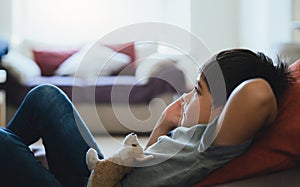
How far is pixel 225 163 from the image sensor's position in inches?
40.1

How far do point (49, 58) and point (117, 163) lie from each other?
323 centimetres

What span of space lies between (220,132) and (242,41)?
3.86 metres

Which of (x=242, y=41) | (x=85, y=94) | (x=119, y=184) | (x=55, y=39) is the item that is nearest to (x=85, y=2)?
(x=55, y=39)

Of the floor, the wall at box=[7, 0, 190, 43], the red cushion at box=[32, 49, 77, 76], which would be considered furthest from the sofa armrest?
the wall at box=[7, 0, 190, 43]

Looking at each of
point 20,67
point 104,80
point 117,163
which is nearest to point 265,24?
point 104,80

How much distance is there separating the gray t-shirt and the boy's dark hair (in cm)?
9

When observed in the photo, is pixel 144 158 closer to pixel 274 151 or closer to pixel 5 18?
pixel 274 151

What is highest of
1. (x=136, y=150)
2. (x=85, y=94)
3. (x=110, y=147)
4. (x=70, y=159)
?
(x=136, y=150)

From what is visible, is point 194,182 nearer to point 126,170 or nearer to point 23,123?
point 126,170

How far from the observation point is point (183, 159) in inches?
40.9

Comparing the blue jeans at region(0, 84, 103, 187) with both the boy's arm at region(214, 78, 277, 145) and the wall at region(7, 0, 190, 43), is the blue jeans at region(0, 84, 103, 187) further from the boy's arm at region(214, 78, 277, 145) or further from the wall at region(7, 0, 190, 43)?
the wall at region(7, 0, 190, 43)

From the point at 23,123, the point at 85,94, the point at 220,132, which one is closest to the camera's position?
the point at 220,132

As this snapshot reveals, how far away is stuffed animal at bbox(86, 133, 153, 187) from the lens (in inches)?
40.2

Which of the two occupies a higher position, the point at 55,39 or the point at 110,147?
the point at 55,39
